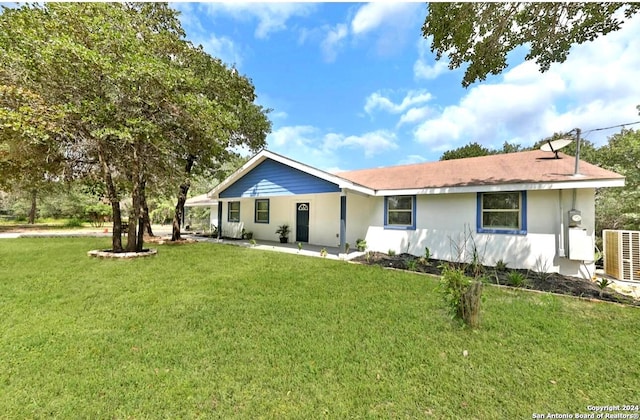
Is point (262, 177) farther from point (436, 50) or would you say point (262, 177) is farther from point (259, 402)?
point (259, 402)

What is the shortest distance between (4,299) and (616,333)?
1003 cm

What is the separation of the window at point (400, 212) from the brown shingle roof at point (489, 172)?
520 millimetres

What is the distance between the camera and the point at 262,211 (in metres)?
15.2

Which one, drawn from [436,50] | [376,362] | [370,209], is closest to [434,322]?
[376,362]

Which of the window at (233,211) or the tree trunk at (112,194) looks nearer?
the tree trunk at (112,194)

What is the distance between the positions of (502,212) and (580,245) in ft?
6.27

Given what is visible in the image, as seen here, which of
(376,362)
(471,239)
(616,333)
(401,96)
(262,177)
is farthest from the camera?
(401,96)

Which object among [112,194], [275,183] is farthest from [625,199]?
[112,194]

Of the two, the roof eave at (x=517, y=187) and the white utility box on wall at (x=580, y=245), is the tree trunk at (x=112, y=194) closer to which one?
the roof eave at (x=517, y=187)

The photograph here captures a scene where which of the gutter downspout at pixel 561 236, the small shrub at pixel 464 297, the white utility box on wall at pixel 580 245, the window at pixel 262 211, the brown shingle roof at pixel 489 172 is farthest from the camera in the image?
the window at pixel 262 211

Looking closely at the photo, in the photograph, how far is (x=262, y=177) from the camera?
12305 mm

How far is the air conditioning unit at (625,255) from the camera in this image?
6676 millimetres

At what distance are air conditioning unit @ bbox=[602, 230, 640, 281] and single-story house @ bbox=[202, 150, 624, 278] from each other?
545mm

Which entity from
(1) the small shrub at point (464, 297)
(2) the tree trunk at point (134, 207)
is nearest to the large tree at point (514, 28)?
(1) the small shrub at point (464, 297)
